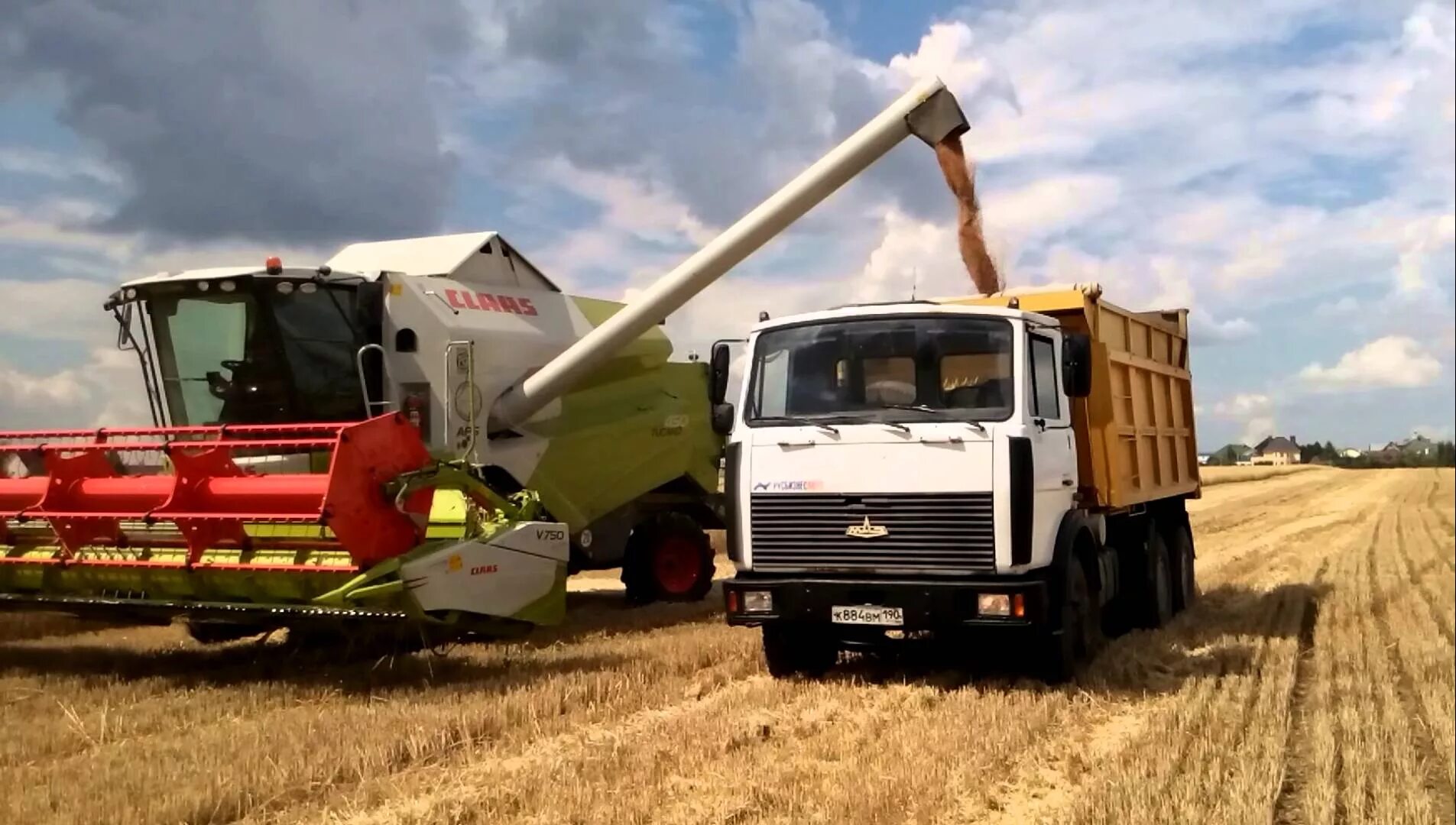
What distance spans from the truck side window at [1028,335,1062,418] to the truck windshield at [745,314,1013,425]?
0.75ft

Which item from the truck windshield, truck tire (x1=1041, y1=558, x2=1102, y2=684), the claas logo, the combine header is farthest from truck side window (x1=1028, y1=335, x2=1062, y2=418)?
the claas logo

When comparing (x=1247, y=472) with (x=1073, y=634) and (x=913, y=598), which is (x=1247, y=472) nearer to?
(x=1073, y=634)

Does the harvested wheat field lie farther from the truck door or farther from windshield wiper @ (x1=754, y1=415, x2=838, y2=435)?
windshield wiper @ (x1=754, y1=415, x2=838, y2=435)

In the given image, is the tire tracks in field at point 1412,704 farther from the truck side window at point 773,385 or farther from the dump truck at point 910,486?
the truck side window at point 773,385

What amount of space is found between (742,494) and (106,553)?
4.25m

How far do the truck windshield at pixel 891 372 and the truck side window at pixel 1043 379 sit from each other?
0.23 m

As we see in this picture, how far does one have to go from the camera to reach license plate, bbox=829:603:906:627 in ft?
23.8

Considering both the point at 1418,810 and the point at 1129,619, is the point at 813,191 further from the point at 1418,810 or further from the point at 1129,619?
the point at 1418,810

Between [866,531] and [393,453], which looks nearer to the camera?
[866,531]

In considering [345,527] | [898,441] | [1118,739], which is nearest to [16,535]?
[345,527]

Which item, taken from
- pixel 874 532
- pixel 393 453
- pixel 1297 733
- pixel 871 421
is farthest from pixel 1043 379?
pixel 393 453

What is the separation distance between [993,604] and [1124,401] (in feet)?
10.3

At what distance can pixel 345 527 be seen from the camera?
290 inches

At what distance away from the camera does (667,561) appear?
1280cm
